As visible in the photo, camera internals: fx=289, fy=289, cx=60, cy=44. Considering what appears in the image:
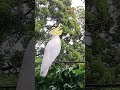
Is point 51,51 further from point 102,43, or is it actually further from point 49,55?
point 102,43

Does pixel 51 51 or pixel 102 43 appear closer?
pixel 102 43

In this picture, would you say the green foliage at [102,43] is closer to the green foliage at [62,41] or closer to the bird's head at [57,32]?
the green foliage at [62,41]

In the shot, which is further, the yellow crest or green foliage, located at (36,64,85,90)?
the yellow crest

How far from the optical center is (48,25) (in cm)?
427

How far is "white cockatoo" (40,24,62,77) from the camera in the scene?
4230mm

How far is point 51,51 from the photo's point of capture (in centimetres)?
425

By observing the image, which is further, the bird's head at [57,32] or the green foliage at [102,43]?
the bird's head at [57,32]

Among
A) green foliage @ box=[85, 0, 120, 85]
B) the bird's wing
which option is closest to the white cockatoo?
the bird's wing

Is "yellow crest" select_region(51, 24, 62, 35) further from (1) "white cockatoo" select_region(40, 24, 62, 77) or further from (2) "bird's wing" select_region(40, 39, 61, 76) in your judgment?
(2) "bird's wing" select_region(40, 39, 61, 76)

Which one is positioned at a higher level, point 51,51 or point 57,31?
point 57,31

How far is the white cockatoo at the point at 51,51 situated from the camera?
4.23 metres

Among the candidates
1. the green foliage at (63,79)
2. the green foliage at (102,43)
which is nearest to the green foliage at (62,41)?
the green foliage at (63,79)

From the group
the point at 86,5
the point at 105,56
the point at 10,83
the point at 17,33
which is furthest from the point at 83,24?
the point at 10,83

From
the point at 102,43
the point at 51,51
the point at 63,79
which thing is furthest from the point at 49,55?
the point at 102,43
